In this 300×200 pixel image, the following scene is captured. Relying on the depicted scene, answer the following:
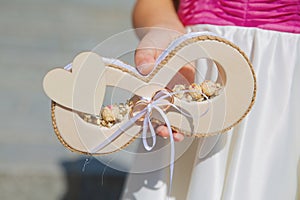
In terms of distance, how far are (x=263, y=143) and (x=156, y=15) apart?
294 millimetres

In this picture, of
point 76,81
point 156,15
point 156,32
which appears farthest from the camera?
point 156,15

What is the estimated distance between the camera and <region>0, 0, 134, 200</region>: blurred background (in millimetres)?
1624

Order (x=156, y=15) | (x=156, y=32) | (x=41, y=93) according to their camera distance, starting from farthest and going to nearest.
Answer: (x=41, y=93) → (x=156, y=15) → (x=156, y=32)

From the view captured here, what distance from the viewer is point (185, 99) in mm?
729

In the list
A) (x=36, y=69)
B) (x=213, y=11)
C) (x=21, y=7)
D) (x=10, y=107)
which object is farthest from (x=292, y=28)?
(x=21, y=7)

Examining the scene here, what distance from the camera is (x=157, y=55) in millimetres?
798

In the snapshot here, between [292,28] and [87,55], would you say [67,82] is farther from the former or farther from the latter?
[292,28]

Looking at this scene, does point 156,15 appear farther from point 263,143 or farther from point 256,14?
point 263,143

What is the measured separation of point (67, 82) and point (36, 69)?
173cm

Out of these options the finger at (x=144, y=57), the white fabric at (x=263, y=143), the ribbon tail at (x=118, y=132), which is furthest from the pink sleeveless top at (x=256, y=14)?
the ribbon tail at (x=118, y=132)

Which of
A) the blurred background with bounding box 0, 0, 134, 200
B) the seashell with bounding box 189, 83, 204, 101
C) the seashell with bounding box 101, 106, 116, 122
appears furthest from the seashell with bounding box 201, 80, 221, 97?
the blurred background with bounding box 0, 0, 134, 200

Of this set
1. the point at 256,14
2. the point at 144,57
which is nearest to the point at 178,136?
the point at 144,57

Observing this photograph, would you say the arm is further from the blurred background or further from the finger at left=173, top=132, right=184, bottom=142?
the blurred background

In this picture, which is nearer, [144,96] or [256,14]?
[144,96]
